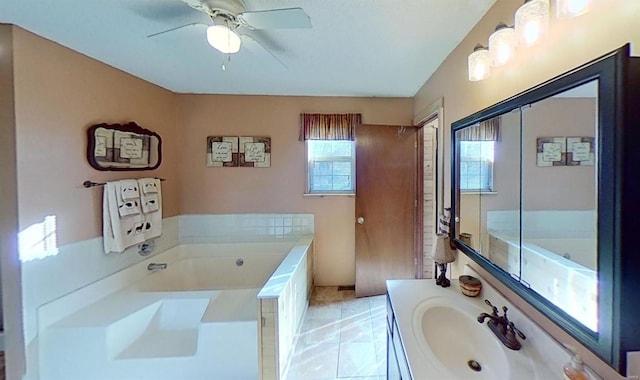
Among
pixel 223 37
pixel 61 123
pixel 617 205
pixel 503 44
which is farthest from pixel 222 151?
pixel 617 205

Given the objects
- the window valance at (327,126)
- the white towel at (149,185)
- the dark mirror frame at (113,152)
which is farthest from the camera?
the window valance at (327,126)

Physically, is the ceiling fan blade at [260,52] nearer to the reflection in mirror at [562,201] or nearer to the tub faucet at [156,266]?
the reflection in mirror at [562,201]

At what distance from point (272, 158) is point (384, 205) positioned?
1.46 meters

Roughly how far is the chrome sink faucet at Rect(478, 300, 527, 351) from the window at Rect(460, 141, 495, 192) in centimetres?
64

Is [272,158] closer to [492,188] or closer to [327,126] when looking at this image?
[327,126]

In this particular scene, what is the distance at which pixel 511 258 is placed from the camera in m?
1.29

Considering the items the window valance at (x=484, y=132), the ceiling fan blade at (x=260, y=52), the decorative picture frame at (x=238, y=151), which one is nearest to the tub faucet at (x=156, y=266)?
the decorative picture frame at (x=238, y=151)

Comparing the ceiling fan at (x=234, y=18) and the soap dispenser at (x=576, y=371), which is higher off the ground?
the ceiling fan at (x=234, y=18)

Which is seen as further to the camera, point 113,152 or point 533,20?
point 113,152

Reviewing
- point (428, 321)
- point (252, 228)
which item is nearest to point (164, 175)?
point (252, 228)

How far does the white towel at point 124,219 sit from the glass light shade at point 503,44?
288 centimetres

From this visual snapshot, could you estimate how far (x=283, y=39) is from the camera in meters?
1.99

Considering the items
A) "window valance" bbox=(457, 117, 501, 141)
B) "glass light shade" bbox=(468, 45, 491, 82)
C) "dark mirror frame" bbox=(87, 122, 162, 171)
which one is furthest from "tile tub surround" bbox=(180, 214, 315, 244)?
"glass light shade" bbox=(468, 45, 491, 82)

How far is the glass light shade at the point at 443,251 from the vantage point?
6.04 feet
